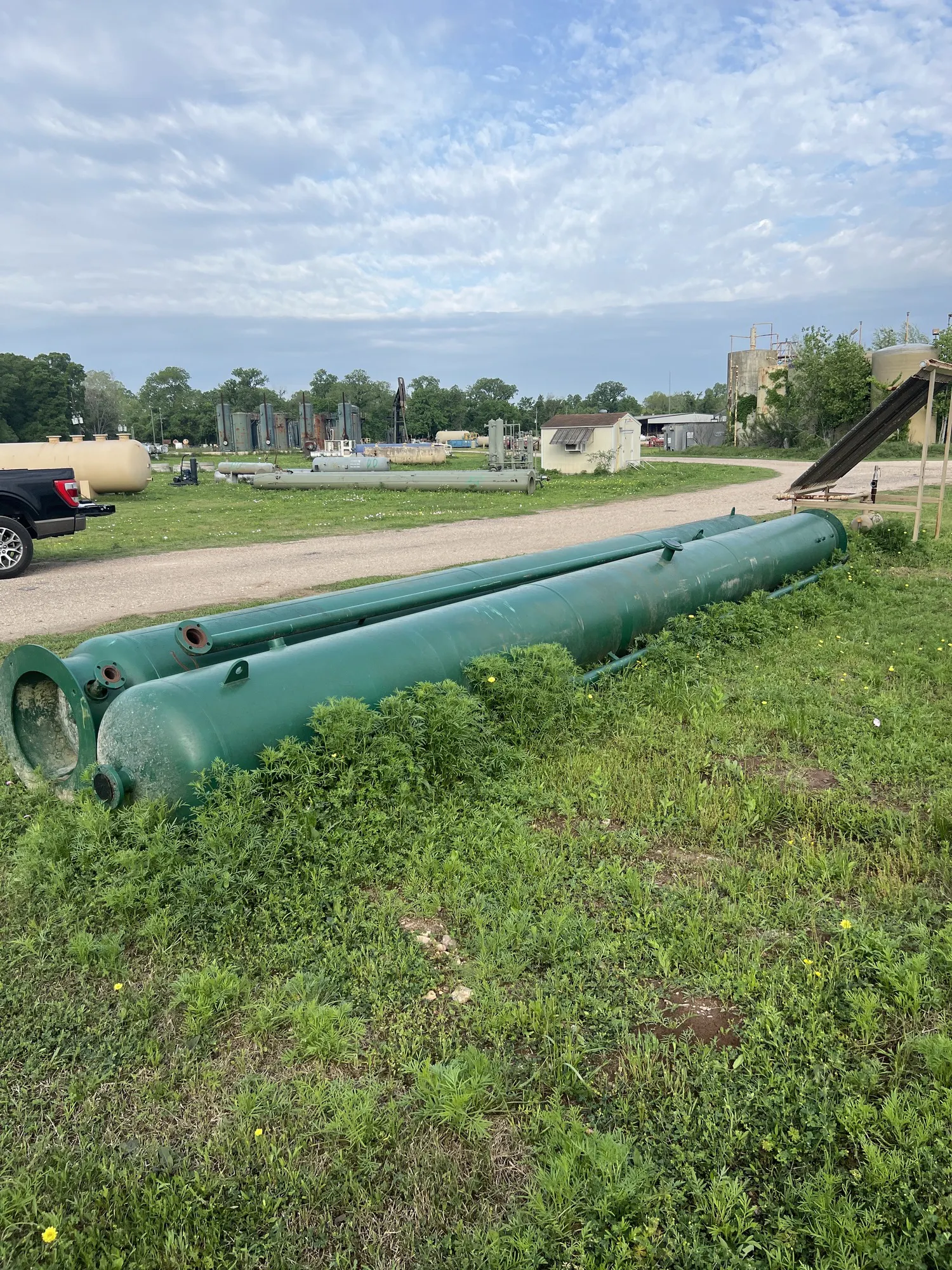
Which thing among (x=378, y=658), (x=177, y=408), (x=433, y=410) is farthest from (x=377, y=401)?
(x=378, y=658)

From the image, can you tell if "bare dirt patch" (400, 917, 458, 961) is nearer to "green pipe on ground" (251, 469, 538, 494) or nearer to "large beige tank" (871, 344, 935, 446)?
"green pipe on ground" (251, 469, 538, 494)

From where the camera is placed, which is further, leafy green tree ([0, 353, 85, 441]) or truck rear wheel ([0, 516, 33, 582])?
leafy green tree ([0, 353, 85, 441])

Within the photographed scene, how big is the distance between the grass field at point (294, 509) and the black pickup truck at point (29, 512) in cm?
120

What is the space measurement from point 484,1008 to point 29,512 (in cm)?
1123

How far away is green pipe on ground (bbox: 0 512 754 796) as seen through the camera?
4207mm

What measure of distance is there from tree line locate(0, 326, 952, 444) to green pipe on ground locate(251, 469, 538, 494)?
16225 mm

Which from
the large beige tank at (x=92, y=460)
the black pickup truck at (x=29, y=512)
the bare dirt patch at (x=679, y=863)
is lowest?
the bare dirt patch at (x=679, y=863)

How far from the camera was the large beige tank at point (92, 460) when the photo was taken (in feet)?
73.3

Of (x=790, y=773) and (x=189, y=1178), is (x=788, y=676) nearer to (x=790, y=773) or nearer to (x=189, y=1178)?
(x=790, y=773)

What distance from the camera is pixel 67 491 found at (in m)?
11.8

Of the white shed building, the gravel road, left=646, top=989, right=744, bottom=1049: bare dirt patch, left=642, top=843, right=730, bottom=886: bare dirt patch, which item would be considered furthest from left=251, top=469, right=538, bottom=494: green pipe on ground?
left=646, top=989, right=744, bottom=1049: bare dirt patch

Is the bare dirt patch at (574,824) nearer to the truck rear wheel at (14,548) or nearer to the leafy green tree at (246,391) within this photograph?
the truck rear wheel at (14,548)

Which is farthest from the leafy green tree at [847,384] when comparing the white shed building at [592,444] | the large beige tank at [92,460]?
the large beige tank at [92,460]

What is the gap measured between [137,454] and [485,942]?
76.9 feet
